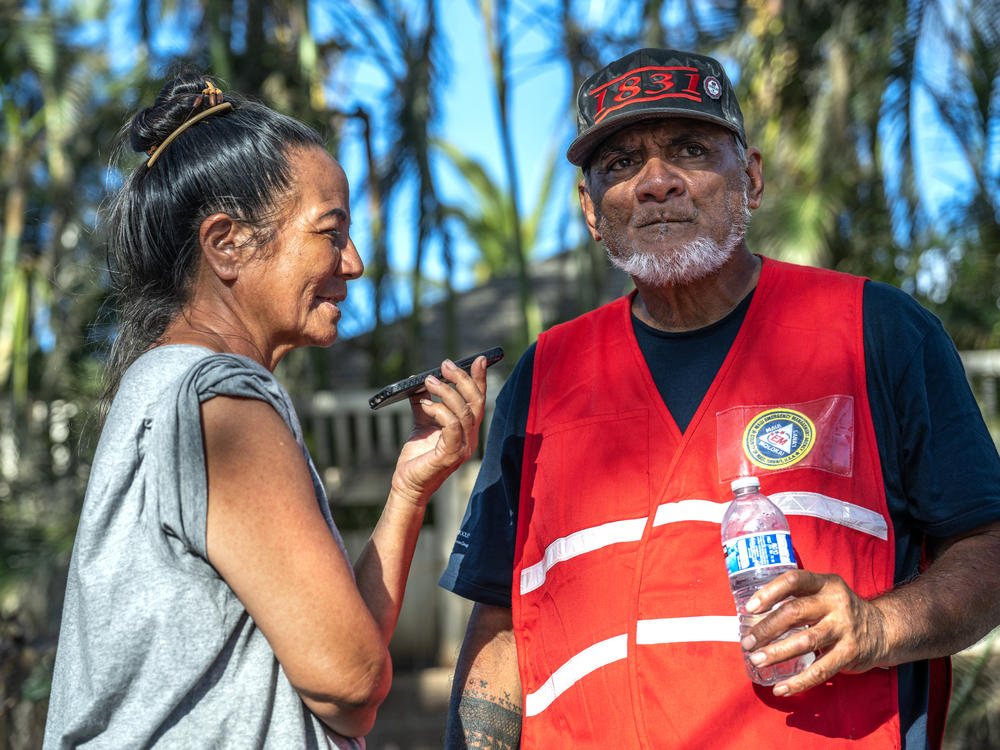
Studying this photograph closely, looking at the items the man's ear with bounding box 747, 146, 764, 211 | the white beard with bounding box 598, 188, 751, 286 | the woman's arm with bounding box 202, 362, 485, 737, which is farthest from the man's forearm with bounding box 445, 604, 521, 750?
the man's ear with bounding box 747, 146, 764, 211

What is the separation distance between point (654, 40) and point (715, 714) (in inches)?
276

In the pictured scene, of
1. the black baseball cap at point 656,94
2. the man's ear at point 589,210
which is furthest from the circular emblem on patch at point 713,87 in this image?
the man's ear at point 589,210

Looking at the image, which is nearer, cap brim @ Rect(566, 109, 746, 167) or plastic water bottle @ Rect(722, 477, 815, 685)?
plastic water bottle @ Rect(722, 477, 815, 685)

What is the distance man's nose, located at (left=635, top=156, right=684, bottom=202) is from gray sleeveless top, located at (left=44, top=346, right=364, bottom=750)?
48.1 inches

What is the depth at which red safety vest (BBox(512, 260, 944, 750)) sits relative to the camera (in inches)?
83.0

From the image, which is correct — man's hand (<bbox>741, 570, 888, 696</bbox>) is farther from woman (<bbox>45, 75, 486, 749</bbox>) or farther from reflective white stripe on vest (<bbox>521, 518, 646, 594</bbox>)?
woman (<bbox>45, 75, 486, 749</bbox>)

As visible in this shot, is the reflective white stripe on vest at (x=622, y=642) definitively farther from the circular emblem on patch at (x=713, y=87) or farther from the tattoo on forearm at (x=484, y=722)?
the circular emblem on patch at (x=713, y=87)

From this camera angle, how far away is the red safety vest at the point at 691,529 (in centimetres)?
211

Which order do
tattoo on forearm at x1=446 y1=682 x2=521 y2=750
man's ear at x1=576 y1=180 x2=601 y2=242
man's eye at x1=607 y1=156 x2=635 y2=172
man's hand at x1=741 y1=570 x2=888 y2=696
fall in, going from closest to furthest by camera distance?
1. man's hand at x1=741 y1=570 x2=888 y2=696
2. tattoo on forearm at x1=446 y1=682 x2=521 y2=750
3. man's eye at x1=607 y1=156 x2=635 y2=172
4. man's ear at x1=576 y1=180 x2=601 y2=242

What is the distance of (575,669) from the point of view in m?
2.31

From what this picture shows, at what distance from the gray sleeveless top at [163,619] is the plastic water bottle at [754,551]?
820 mm

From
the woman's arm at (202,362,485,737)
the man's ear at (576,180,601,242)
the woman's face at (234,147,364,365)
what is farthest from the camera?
the man's ear at (576,180,601,242)

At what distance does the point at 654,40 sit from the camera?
8258 millimetres

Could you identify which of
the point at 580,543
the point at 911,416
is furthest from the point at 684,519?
the point at 911,416
